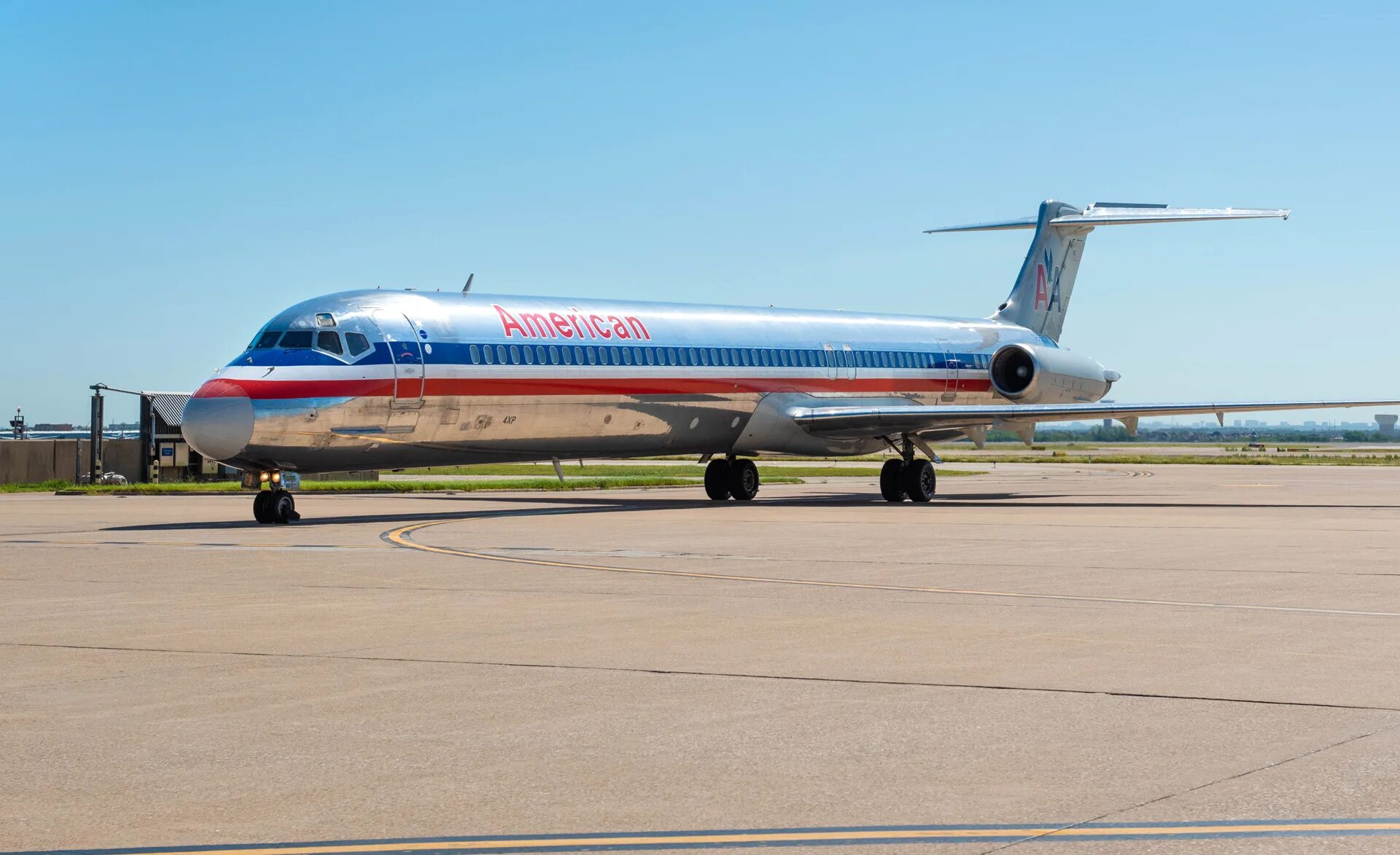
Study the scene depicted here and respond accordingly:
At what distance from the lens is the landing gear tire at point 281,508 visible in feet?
76.9

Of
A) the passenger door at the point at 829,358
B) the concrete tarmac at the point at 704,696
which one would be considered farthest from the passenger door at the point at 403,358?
the passenger door at the point at 829,358

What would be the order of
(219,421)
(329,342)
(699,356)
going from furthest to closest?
(699,356), (329,342), (219,421)

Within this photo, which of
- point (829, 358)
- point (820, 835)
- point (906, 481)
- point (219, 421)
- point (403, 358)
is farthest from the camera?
point (829, 358)

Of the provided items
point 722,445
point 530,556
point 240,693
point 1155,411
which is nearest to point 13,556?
A: point 530,556

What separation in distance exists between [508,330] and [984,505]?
9.77 meters

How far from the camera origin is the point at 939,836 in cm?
564

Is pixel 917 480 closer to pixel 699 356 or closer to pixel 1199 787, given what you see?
pixel 699 356

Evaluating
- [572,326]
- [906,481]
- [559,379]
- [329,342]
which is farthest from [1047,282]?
[329,342]

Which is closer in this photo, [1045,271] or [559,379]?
[559,379]

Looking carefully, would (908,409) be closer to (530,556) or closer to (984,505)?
(984,505)

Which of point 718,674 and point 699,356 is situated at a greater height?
point 699,356

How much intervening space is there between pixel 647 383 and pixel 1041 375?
12.3 meters

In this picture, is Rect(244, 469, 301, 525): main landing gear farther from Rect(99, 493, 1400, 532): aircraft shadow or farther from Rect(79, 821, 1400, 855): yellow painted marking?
Rect(79, 821, 1400, 855): yellow painted marking

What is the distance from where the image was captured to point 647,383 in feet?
95.3
